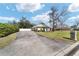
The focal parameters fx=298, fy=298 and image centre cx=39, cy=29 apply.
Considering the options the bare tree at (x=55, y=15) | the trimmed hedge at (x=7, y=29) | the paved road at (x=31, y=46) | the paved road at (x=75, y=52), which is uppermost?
the bare tree at (x=55, y=15)

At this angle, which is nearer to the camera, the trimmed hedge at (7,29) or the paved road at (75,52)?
the paved road at (75,52)

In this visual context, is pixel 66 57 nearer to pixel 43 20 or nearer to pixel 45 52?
pixel 45 52

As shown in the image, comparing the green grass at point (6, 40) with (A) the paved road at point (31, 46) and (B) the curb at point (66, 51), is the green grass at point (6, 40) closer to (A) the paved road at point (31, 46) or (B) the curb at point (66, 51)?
(A) the paved road at point (31, 46)

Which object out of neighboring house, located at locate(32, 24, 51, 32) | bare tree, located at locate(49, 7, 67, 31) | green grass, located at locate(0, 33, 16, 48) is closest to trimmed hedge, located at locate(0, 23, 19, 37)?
green grass, located at locate(0, 33, 16, 48)

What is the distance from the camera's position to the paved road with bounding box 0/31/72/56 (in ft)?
25.5

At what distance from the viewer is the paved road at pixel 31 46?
779 centimetres

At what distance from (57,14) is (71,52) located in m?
1.07

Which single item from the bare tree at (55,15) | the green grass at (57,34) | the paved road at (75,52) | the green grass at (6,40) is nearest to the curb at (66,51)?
the paved road at (75,52)

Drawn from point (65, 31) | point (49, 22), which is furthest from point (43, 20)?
point (65, 31)

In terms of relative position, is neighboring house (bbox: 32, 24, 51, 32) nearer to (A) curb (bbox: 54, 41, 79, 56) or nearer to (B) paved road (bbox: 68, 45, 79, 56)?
(A) curb (bbox: 54, 41, 79, 56)

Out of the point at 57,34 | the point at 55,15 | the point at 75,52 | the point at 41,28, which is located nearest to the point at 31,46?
the point at 41,28

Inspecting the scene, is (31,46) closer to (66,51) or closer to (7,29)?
(7,29)

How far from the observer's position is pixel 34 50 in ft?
25.6

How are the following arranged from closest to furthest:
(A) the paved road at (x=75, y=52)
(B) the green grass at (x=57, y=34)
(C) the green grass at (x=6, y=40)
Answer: (A) the paved road at (x=75, y=52)
(C) the green grass at (x=6, y=40)
(B) the green grass at (x=57, y=34)
